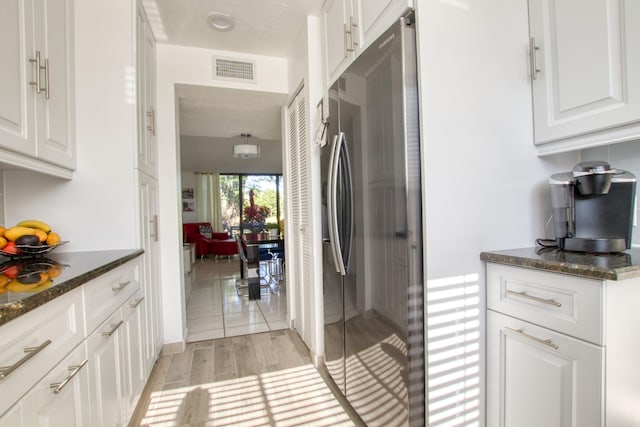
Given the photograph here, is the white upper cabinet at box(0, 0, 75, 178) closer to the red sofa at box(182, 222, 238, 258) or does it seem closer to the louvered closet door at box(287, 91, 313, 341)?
the louvered closet door at box(287, 91, 313, 341)

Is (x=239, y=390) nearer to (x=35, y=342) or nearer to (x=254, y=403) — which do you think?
(x=254, y=403)

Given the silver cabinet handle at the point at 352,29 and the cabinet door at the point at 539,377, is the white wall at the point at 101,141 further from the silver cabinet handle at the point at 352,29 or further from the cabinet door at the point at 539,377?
the cabinet door at the point at 539,377

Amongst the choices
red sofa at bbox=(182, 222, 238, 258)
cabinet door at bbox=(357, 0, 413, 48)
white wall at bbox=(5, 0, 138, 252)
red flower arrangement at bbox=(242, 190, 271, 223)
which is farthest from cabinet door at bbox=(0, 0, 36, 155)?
red flower arrangement at bbox=(242, 190, 271, 223)

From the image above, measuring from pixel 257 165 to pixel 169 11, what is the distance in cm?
629

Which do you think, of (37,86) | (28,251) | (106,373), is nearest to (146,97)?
(37,86)

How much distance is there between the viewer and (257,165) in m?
8.38

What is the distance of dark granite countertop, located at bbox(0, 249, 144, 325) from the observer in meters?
0.73

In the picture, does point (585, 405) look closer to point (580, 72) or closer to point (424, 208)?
point (424, 208)

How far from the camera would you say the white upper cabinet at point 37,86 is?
45.9 inches

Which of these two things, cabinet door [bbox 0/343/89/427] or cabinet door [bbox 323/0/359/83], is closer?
cabinet door [bbox 0/343/89/427]

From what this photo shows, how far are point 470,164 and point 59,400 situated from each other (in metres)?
1.62

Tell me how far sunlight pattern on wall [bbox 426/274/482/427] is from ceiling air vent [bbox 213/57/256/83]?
95.1 inches

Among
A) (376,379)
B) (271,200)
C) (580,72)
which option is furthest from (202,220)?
(580,72)

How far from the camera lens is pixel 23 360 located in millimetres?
722
